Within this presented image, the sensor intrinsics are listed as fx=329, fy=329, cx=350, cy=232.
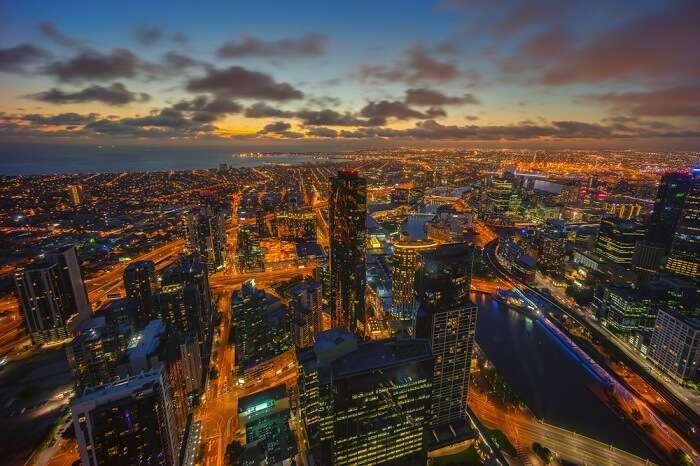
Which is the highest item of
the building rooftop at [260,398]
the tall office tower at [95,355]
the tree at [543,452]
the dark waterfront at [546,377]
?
the tall office tower at [95,355]

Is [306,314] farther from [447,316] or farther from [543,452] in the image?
[543,452]

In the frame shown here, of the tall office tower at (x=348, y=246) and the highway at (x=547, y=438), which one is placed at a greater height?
the tall office tower at (x=348, y=246)

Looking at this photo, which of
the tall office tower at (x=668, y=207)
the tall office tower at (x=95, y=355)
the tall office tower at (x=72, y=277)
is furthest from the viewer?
the tall office tower at (x=668, y=207)

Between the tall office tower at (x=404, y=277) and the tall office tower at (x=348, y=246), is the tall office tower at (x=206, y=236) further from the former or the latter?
the tall office tower at (x=404, y=277)

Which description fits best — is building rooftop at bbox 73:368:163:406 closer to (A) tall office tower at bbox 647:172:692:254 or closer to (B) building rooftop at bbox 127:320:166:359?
(B) building rooftop at bbox 127:320:166:359

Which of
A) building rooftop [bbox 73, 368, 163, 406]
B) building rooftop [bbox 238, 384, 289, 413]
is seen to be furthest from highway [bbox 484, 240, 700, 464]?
building rooftop [bbox 73, 368, 163, 406]

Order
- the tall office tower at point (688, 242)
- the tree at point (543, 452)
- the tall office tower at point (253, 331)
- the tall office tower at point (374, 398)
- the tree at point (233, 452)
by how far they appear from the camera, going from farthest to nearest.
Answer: the tall office tower at point (688, 242) → the tall office tower at point (253, 331) → the tree at point (543, 452) → the tree at point (233, 452) → the tall office tower at point (374, 398)

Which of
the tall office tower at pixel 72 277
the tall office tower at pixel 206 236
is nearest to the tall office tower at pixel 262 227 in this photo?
the tall office tower at pixel 206 236
